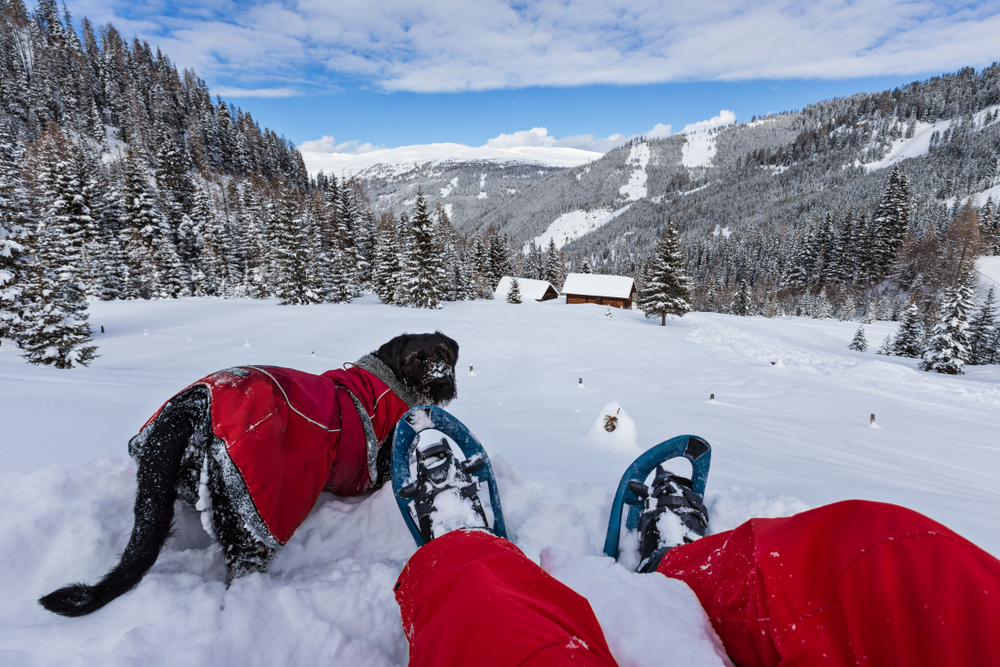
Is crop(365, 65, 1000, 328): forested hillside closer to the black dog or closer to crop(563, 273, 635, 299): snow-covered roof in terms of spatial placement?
crop(563, 273, 635, 299): snow-covered roof

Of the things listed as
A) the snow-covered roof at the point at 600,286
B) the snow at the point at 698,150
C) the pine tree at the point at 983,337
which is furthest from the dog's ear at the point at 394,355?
the snow at the point at 698,150

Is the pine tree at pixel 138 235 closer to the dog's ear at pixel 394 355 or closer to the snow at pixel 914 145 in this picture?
the dog's ear at pixel 394 355

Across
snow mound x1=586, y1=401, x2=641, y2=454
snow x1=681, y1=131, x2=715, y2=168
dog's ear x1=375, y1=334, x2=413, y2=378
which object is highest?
snow x1=681, y1=131, x2=715, y2=168

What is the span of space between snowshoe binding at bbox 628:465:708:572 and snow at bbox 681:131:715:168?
678 ft

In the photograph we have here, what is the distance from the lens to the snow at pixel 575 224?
449 feet

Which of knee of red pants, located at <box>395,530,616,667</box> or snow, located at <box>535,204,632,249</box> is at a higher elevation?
snow, located at <box>535,204,632,249</box>

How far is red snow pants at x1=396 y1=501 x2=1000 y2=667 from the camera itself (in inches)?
32.1

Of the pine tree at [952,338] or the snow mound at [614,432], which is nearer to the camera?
the snow mound at [614,432]

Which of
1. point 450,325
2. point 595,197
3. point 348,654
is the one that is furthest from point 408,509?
point 595,197

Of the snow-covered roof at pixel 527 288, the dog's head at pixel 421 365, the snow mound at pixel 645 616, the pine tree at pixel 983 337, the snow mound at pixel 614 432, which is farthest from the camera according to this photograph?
the snow-covered roof at pixel 527 288

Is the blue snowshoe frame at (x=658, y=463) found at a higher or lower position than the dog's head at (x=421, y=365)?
lower

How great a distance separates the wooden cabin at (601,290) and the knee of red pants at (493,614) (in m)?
44.2

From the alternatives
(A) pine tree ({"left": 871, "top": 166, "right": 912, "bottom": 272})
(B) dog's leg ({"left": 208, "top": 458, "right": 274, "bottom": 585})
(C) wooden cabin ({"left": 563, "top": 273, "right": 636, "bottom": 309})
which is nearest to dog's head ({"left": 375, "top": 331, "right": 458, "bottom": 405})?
(B) dog's leg ({"left": 208, "top": 458, "right": 274, "bottom": 585})

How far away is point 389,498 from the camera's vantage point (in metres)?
2.32
